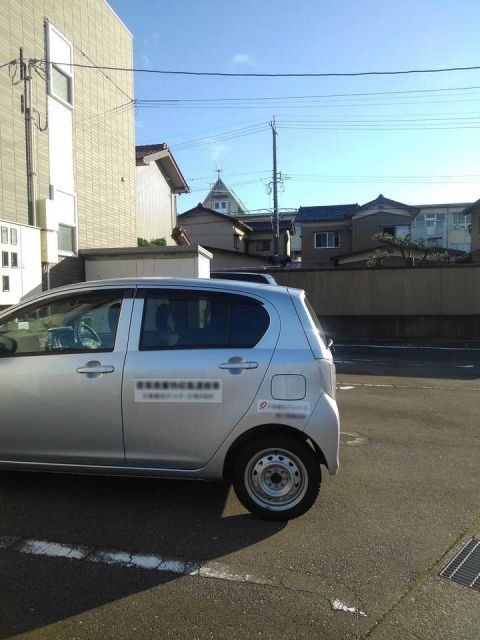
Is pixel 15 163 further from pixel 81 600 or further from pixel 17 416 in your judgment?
pixel 81 600

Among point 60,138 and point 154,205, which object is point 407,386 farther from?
point 154,205

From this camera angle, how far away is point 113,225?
14828 millimetres

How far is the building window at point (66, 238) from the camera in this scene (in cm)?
1214

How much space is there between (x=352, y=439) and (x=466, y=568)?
8.91 ft

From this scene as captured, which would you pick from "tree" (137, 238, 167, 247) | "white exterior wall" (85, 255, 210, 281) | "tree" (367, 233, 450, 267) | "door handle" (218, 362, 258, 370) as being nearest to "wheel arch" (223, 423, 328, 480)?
"door handle" (218, 362, 258, 370)

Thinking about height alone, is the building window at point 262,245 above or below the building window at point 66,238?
above

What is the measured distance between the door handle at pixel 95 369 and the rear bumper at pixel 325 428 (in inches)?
58.2

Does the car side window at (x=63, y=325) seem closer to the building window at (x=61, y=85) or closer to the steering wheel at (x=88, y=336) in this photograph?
the steering wheel at (x=88, y=336)

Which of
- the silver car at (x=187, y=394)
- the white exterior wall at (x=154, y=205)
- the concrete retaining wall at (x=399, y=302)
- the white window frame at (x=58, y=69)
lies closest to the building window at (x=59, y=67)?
the white window frame at (x=58, y=69)

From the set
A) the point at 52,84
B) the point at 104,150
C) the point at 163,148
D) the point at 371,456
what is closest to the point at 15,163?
the point at 52,84

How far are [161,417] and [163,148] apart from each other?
64.8 feet

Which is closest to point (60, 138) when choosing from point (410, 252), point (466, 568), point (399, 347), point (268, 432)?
point (268, 432)

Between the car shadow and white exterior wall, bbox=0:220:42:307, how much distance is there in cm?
583

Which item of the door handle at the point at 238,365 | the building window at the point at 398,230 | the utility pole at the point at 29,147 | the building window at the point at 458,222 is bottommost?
the door handle at the point at 238,365
